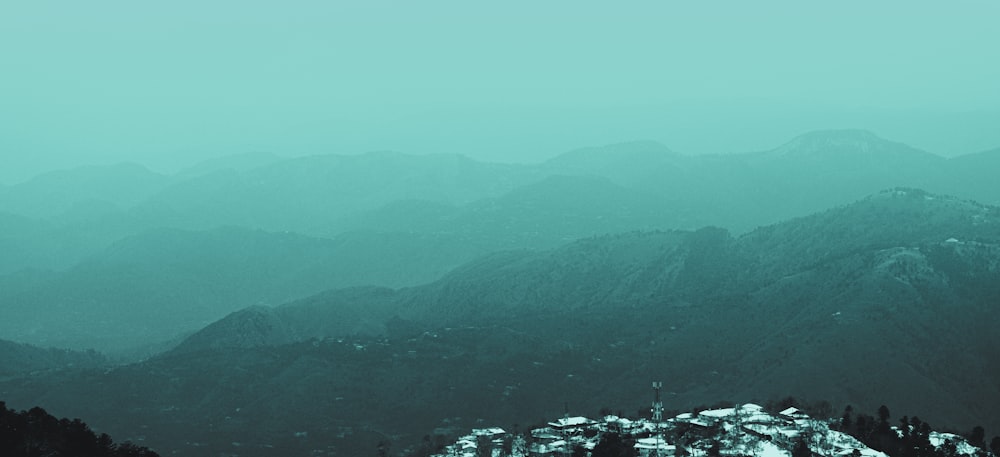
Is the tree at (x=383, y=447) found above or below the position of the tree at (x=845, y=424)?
below

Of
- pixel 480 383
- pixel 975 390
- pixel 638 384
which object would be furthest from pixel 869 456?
pixel 480 383

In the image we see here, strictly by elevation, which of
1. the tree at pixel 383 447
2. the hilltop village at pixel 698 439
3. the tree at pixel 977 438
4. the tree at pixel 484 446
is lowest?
the tree at pixel 383 447

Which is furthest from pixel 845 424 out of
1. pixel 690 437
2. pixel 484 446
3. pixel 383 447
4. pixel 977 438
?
pixel 383 447

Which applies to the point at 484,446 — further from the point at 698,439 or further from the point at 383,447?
the point at 383,447

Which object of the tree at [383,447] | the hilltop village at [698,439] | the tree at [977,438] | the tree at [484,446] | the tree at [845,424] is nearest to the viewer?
the hilltop village at [698,439]

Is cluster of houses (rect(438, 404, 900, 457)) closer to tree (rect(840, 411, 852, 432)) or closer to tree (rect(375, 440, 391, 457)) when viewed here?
tree (rect(840, 411, 852, 432))

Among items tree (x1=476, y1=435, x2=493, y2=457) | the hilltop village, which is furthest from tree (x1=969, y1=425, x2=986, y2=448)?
tree (x1=476, y1=435, x2=493, y2=457)

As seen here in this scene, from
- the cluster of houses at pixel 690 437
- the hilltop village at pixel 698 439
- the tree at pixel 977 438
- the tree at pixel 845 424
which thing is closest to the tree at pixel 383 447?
the cluster of houses at pixel 690 437

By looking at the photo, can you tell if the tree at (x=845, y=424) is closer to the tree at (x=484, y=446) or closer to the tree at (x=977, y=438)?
the tree at (x=977, y=438)
